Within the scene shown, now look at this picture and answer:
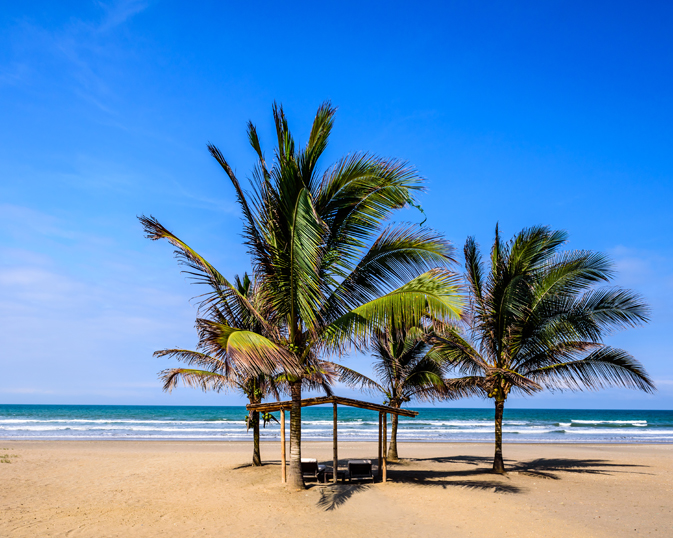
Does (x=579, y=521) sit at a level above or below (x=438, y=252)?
below

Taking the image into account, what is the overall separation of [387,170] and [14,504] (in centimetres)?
878

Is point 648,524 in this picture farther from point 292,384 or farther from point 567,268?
point 292,384

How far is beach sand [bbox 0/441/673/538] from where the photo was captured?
7098 mm

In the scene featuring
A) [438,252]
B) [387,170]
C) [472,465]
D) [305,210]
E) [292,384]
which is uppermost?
[387,170]

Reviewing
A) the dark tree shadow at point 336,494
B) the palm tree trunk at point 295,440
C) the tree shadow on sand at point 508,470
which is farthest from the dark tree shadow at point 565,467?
the palm tree trunk at point 295,440

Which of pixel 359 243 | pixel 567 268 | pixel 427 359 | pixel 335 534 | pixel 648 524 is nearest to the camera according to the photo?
pixel 335 534

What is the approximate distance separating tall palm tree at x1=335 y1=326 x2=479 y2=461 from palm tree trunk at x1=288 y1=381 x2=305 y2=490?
4.82 metres

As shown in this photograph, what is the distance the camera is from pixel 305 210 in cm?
774

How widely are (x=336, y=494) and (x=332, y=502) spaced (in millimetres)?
613

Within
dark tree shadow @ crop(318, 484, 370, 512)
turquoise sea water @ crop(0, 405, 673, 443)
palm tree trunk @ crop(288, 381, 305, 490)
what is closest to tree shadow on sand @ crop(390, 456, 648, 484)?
dark tree shadow @ crop(318, 484, 370, 512)

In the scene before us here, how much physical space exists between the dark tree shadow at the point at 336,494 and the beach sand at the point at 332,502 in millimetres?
21

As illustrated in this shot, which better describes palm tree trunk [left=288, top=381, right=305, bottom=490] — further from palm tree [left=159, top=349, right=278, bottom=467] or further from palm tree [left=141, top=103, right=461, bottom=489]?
palm tree [left=159, top=349, right=278, bottom=467]

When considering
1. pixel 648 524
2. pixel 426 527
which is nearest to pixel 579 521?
pixel 648 524

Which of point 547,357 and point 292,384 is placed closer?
point 292,384
